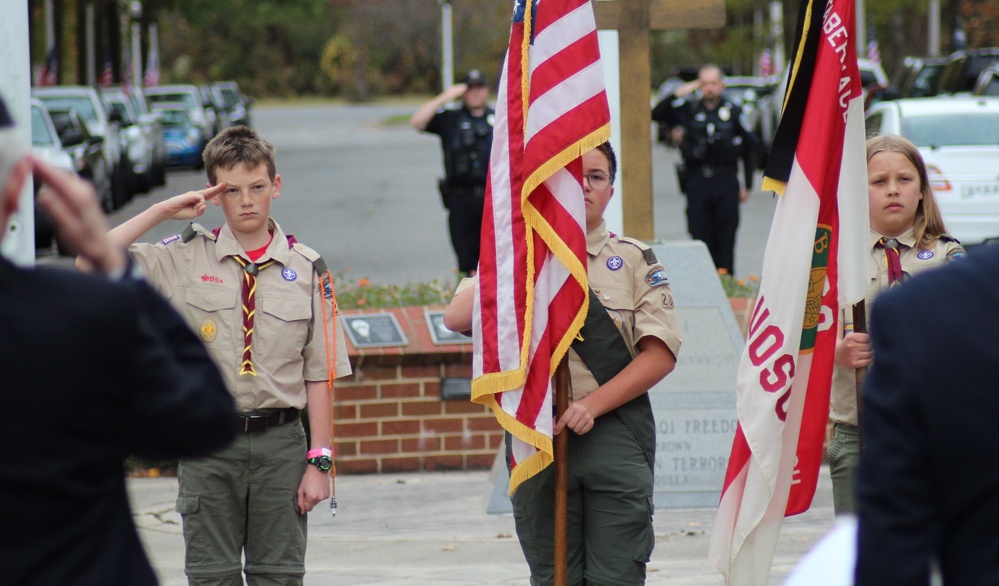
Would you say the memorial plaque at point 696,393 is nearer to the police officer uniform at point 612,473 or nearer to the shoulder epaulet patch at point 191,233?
the police officer uniform at point 612,473

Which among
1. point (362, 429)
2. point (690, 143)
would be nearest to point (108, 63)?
point (690, 143)

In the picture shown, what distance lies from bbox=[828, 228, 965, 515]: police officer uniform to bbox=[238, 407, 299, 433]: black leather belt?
1.84 m

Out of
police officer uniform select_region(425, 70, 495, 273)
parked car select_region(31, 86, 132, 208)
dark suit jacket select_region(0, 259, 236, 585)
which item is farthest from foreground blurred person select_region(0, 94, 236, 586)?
parked car select_region(31, 86, 132, 208)

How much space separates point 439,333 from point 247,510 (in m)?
3.86

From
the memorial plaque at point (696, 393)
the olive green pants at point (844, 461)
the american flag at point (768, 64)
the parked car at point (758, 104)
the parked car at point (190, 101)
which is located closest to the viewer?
the olive green pants at point (844, 461)

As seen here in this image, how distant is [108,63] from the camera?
41344mm

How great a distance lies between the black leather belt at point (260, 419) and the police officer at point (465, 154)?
26.5ft

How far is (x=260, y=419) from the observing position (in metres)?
4.55

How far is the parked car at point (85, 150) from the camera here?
61.4 feet

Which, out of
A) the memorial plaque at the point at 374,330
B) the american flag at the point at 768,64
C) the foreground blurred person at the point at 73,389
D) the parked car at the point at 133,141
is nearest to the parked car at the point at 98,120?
the parked car at the point at 133,141

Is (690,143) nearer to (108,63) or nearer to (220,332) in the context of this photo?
(220,332)

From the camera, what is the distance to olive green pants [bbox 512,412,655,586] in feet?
14.7

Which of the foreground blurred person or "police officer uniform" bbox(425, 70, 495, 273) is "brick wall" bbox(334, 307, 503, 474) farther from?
the foreground blurred person

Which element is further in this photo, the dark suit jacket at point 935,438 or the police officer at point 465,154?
the police officer at point 465,154
